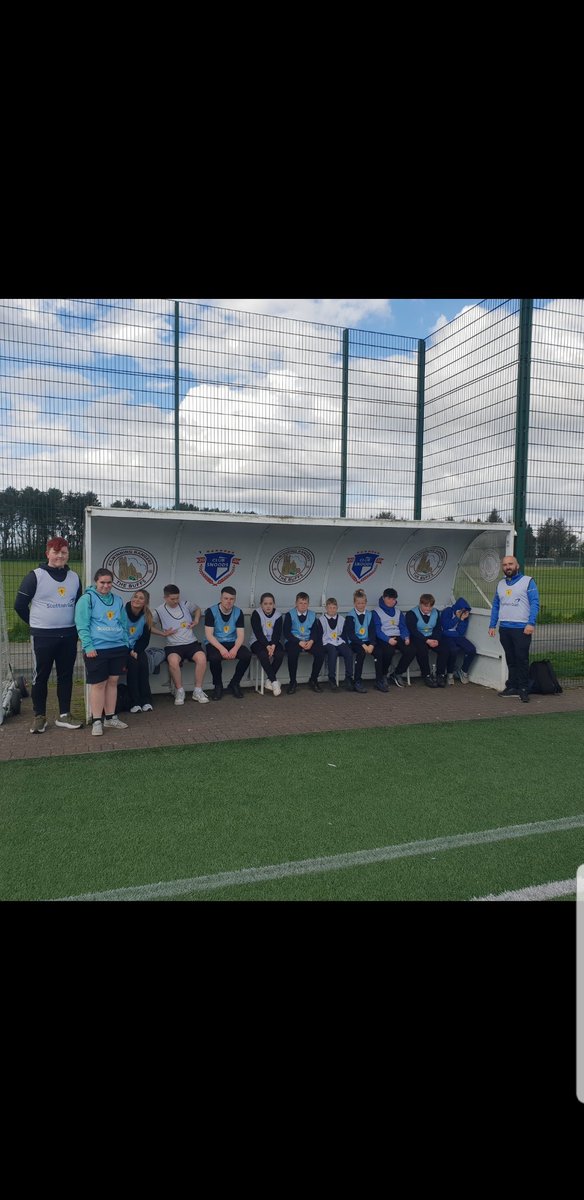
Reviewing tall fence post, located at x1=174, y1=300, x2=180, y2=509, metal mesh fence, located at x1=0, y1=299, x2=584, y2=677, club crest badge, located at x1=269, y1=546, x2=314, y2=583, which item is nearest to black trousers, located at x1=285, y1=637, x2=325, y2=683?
club crest badge, located at x1=269, y1=546, x2=314, y2=583

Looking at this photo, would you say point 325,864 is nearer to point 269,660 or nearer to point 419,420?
point 269,660

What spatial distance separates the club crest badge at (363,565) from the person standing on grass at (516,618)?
159cm

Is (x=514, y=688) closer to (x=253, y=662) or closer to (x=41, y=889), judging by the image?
(x=253, y=662)

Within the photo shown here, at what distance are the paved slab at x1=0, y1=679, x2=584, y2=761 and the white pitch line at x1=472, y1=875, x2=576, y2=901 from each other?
3.03 meters

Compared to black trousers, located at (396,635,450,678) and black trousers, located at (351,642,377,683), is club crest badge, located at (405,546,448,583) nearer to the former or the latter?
black trousers, located at (396,635,450,678)

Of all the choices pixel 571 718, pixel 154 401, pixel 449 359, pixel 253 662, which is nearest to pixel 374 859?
pixel 571 718

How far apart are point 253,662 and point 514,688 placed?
3.19 meters

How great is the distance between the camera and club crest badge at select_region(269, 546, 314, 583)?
7.97 metres

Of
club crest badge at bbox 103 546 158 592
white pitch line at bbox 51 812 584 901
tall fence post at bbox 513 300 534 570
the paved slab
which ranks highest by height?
tall fence post at bbox 513 300 534 570

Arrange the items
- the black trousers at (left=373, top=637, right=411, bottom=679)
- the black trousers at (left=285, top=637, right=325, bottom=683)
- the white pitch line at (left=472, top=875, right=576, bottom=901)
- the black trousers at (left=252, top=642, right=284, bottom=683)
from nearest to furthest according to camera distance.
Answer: the white pitch line at (left=472, top=875, right=576, bottom=901), the black trousers at (left=252, top=642, right=284, bottom=683), the black trousers at (left=285, top=637, right=325, bottom=683), the black trousers at (left=373, top=637, right=411, bottom=679)

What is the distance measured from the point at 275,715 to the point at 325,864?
10.9 ft

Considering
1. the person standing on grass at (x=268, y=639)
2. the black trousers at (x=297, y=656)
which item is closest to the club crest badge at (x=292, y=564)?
the person standing on grass at (x=268, y=639)

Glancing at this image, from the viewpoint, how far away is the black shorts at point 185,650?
279 inches

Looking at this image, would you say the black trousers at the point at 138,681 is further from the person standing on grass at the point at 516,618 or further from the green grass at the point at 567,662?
the green grass at the point at 567,662
